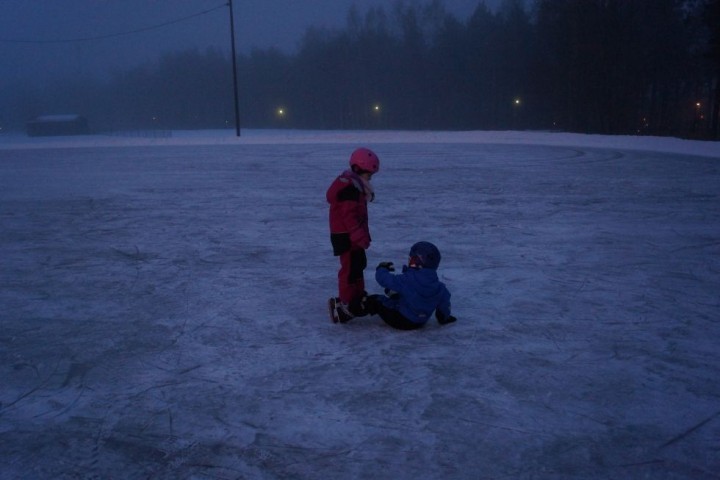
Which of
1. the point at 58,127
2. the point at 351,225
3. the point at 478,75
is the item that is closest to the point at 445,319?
the point at 351,225

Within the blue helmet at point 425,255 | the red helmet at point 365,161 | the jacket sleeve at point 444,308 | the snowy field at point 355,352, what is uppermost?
the red helmet at point 365,161

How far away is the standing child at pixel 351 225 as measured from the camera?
156 inches

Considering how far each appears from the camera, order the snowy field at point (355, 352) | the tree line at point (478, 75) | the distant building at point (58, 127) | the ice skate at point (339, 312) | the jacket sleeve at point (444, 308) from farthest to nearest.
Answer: the distant building at point (58, 127), the tree line at point (478, 75), the ice skate at point (339, 312), the jacket sleeve at point (444, 308), the snowy field at point (355, 352)

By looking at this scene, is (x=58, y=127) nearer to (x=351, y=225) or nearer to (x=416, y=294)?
(x=351, y=225)

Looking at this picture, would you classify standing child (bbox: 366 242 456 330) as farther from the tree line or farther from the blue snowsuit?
the tree line

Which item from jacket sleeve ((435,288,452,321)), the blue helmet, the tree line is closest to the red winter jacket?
the blue helmet

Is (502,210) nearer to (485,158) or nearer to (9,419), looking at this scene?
(9,419)

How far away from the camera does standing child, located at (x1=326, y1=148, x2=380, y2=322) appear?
3975 millimetres

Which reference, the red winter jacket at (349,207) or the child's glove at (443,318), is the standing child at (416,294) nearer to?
the child's glove at (443,318)

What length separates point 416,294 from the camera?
3955 millimetres

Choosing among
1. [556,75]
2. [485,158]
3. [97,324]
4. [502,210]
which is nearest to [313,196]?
[502,210]

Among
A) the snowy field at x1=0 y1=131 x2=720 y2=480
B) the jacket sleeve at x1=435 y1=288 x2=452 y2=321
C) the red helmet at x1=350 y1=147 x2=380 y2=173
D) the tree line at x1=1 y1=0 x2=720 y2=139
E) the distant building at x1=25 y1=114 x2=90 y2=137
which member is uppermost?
the tree line at x1=1 y1=0 x2=720 y2=139

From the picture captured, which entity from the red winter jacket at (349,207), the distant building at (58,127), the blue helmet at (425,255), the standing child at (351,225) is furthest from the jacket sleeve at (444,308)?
the distant building at (58,127)

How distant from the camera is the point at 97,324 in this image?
424cm
